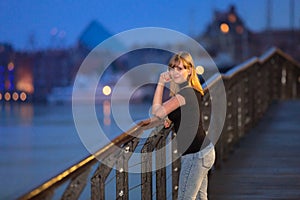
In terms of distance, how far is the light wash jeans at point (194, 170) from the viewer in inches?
179

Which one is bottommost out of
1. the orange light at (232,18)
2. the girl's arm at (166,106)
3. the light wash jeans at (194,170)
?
the light wash jeans at (194,170)

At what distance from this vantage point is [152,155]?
481 cm

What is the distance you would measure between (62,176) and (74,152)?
75.7ft

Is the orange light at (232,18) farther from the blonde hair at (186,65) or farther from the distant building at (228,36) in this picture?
the blonde hair at (186,65)

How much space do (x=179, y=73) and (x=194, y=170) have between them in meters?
0.54

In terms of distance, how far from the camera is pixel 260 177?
23.5 feet

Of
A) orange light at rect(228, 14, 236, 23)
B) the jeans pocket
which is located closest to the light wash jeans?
the jeans pocket

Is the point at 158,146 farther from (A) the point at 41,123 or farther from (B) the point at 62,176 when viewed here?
(A) the point at 41,123

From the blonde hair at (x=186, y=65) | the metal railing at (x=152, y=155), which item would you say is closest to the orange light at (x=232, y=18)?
the metal railing at (x=152, y=155)

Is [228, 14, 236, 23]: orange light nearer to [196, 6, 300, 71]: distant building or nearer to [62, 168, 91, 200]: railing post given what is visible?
[196, 6, 300, 71]: distant building

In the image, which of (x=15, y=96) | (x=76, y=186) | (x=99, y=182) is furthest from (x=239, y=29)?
(x=76, y=186)

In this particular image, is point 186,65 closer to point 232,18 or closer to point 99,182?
point 99,182

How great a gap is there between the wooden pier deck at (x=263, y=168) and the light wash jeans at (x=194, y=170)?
1.61 metres

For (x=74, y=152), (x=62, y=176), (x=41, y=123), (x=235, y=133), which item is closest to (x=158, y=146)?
(x=62, y=176)
